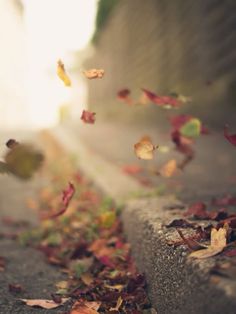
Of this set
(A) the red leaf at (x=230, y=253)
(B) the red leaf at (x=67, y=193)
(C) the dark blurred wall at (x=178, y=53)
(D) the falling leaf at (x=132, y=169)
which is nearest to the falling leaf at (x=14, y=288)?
(B) the red leaf at (x=67, y=193)

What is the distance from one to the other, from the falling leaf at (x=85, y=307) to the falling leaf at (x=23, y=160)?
1.66 feet

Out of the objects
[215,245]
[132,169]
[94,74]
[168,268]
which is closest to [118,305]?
[168,268]

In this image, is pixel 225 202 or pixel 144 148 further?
pixel 225 202

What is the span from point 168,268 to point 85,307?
34cm

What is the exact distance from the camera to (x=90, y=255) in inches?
78.9

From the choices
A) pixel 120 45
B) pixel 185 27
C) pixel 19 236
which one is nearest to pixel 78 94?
pixel 120 45

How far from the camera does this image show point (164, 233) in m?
1.40

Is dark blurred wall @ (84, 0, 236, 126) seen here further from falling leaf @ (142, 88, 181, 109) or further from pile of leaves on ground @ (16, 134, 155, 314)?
pile of leaves on ground @ (16, 134, 155, 314)

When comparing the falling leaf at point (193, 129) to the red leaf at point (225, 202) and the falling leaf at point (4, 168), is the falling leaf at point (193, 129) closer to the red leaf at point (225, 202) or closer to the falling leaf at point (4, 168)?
the red leaf at point (225, 202)

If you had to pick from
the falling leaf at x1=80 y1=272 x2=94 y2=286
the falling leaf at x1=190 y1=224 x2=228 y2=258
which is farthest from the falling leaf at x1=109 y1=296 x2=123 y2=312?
the falling leaf at x1=190 y1=224 x2=228 y2=258

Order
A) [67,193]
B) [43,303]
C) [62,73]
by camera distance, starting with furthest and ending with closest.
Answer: [62,73]
[67,193]
[43,303]

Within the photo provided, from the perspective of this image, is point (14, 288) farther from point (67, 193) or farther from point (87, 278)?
point (67, 193)

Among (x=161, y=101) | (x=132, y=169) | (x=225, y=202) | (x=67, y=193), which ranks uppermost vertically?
(x=132, y=169)

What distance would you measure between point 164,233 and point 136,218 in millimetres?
438
